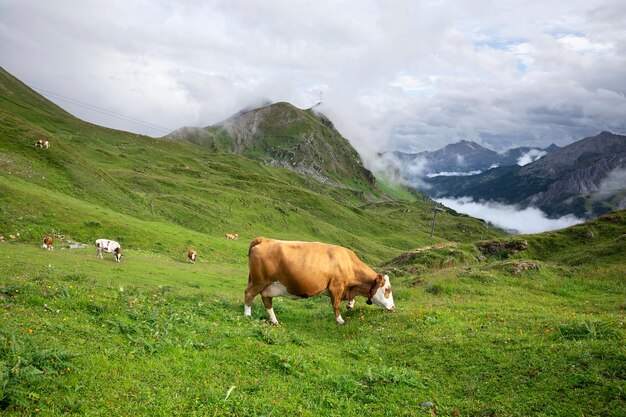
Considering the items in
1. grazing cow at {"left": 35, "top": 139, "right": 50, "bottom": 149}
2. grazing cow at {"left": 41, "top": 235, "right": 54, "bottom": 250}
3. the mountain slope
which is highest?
grazing cow at {"left": 35, "top": 139, "right": 50, "bottom": 149}

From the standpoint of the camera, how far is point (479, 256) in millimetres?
41719

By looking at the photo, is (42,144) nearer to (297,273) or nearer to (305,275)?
(297,273)

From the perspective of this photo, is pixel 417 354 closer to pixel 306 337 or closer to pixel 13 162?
pixel 306 337

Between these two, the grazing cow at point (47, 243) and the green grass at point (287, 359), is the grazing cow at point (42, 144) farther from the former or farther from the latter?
the green grass at point (287, 359)

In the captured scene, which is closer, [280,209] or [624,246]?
[624,246]

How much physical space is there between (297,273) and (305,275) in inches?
14.5

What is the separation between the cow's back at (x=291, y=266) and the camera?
1611 cm

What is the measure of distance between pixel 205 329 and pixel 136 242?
111ft

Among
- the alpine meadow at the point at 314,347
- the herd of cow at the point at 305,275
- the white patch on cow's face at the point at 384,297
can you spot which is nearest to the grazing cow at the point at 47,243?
the alpine meadow at the point at 314,347

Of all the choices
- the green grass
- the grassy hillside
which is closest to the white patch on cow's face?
the green grass

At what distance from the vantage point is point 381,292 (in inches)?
709

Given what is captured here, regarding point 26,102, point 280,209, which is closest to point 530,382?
point 280,209

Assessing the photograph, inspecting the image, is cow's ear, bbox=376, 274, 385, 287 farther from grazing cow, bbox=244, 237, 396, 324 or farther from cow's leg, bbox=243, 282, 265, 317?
cow's leg, bbox=243, 282, 265, 317

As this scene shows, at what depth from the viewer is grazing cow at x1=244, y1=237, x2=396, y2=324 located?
635 inches
